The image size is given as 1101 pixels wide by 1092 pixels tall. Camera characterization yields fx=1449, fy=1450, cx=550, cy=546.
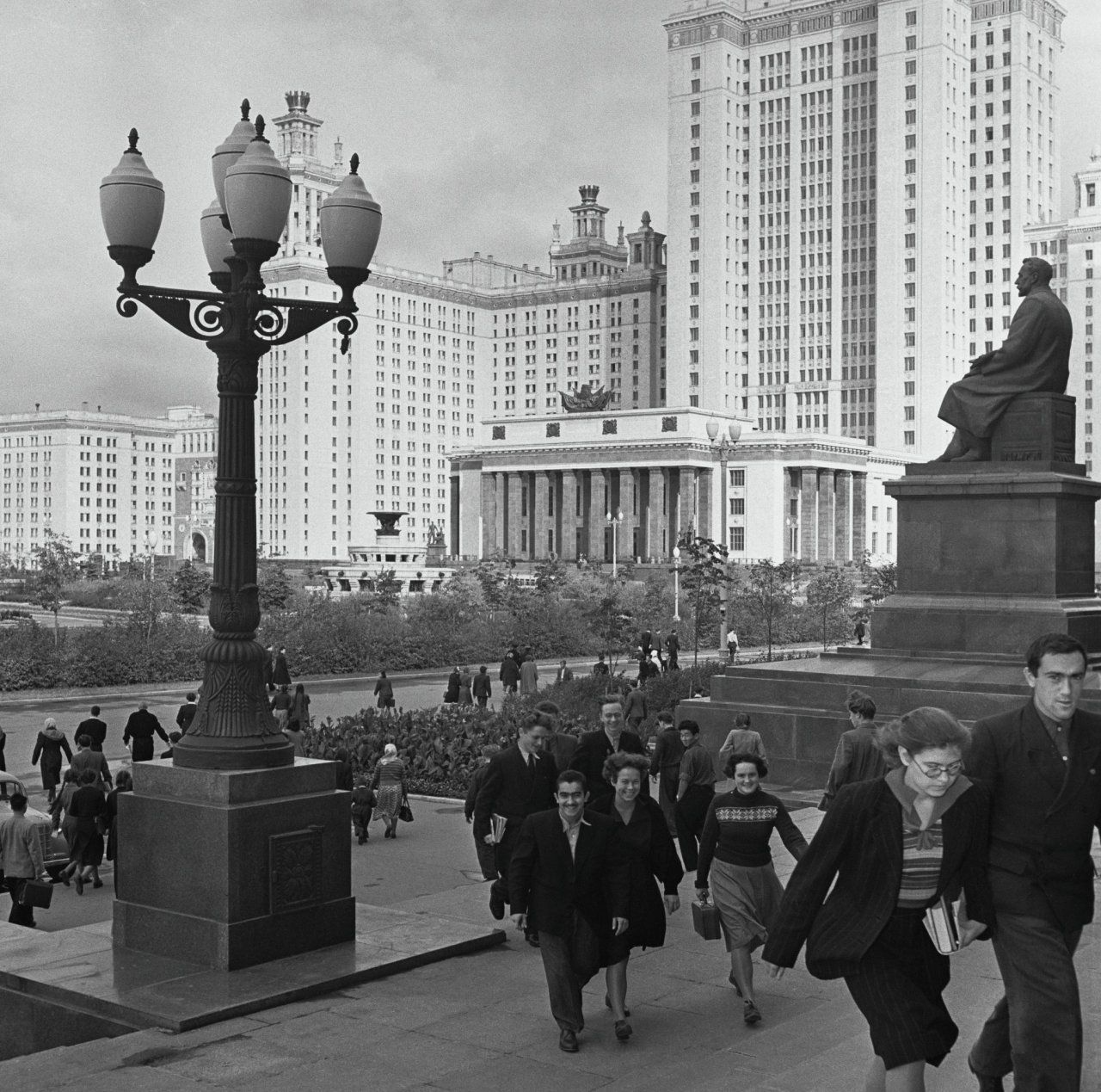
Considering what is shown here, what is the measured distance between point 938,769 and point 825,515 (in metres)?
112

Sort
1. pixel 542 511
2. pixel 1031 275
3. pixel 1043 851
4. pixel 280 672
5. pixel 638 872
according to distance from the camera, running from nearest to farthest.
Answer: pixel 1043 851 → pixel 638 872 → pixel 1031 275 → pixel 280 672 → pixel 542 511

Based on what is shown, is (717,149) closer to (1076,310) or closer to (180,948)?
(1076,310)

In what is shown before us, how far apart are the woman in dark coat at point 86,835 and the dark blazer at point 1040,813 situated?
987 cm

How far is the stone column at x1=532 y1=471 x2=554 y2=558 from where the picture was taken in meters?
122

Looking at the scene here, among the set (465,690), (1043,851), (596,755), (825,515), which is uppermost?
(825,515)

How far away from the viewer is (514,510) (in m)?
124

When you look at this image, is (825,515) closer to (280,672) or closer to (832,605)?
(832,605)

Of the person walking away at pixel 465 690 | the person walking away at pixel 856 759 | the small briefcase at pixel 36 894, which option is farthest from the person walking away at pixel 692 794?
the person walking away at pixel 465 690

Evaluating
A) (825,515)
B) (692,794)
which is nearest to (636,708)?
(692,794)

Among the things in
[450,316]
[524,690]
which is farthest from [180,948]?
[450,316]

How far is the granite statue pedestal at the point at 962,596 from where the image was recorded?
59.4 feet

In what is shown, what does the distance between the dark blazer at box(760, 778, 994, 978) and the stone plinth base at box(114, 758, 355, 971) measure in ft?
13.5

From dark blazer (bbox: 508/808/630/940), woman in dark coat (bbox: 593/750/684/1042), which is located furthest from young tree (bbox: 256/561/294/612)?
dark blazer (bbox: 508/808/630/940)

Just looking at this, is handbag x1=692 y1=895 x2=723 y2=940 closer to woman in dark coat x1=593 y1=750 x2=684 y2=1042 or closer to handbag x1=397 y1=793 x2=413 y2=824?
woman in dark coat x1=593 y1=750 x2=684 y2=1042
